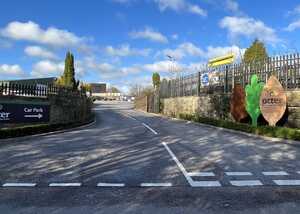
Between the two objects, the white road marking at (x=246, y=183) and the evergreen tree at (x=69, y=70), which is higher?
the evergreen tree at (x=69, y=70)

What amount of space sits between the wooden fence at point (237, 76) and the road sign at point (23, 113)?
11.8 metres

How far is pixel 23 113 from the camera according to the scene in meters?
19.2

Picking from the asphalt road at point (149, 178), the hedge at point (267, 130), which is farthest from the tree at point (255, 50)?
the asphalt road at point (149, 178)

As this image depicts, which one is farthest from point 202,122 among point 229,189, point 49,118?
point 229,189

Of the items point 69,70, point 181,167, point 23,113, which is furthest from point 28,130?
point 69,70

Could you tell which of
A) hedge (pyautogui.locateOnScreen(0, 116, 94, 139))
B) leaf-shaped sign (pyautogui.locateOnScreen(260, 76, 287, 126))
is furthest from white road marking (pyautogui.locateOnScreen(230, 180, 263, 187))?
leaf-shaped sign (pyautogui.locateOnScreen(260, 76, 287, 126))

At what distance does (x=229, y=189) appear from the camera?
7.55 m

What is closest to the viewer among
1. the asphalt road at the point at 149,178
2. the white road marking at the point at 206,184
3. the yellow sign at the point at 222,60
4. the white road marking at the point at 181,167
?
the asphalt road at the point at 149,178

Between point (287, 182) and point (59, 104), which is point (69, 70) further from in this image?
point (287, 182)

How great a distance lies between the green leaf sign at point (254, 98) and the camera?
68.8ft

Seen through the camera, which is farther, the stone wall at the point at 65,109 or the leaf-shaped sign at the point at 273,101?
the stone wall at the point at 65,109

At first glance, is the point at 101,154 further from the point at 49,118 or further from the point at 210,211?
the point at 49,118

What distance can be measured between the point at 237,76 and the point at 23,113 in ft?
43.5

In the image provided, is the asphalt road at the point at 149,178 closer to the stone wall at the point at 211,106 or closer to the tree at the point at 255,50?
the stone wall at the point at 211,106
